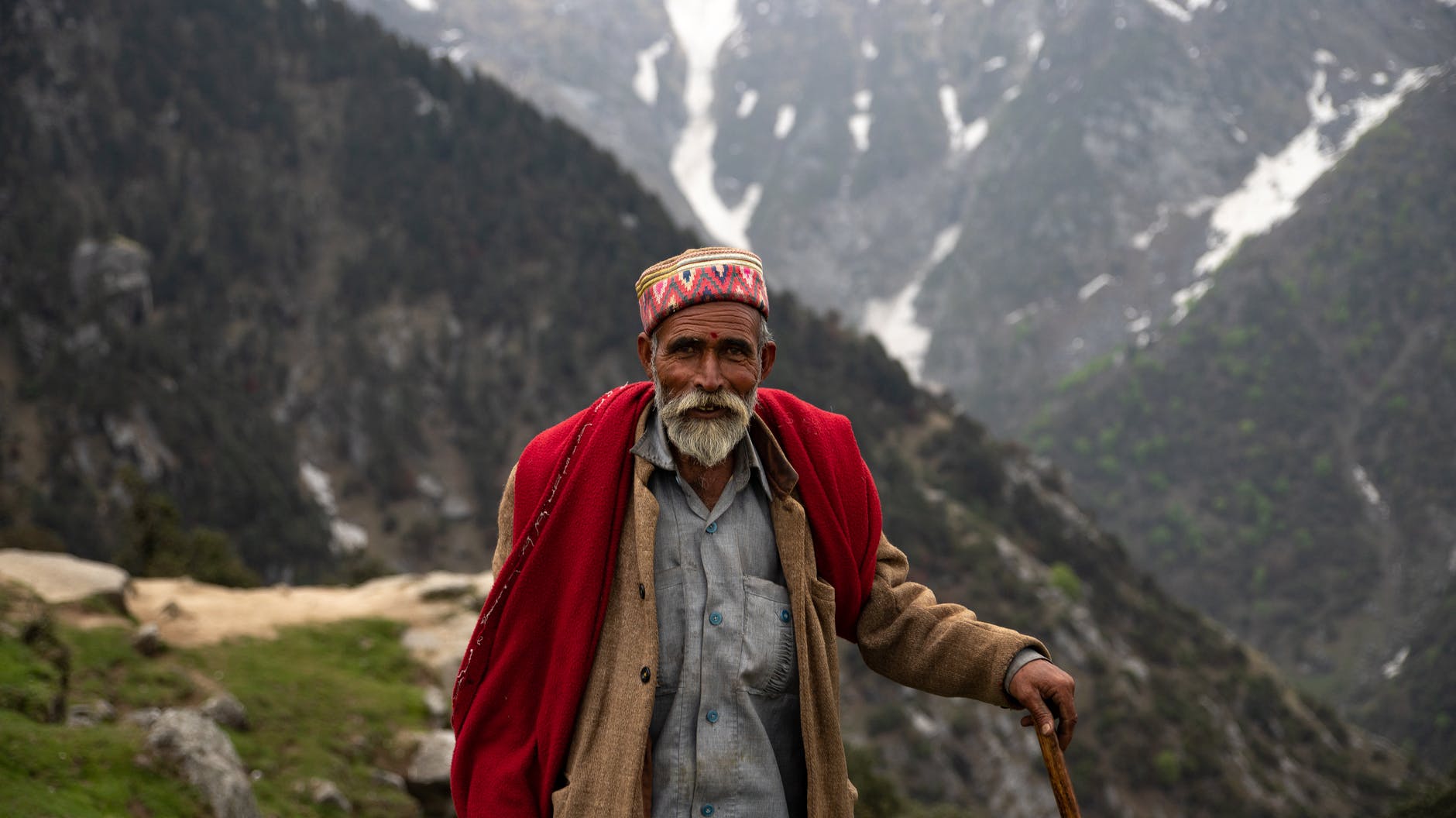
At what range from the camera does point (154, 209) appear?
51375mm

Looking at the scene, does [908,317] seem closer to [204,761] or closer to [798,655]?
[204,761]

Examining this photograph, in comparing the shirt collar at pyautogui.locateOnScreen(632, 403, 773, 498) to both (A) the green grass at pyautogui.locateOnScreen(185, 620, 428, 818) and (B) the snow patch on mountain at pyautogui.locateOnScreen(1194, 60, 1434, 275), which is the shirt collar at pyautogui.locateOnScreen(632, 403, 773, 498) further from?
(B) the snow patch on mountain at pyautogui.locateOnScreen(1194, 60, 1434, 275)

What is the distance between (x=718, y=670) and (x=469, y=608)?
13.5 meters

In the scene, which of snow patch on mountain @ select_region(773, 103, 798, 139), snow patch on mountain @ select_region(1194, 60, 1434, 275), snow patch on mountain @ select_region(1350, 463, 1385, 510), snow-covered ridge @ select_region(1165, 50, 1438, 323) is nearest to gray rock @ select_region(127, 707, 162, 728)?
snow patch on mountain @ select_region(1350, 463, 1385, 510)

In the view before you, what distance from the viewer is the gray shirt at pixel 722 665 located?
2537mm

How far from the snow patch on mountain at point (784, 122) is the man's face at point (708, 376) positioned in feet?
569

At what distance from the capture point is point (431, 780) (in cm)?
912

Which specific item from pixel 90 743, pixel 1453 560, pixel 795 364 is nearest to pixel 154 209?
pixel 795 364

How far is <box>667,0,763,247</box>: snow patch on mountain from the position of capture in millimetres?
160000

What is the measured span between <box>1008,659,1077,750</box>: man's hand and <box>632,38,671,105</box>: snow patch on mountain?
179 m

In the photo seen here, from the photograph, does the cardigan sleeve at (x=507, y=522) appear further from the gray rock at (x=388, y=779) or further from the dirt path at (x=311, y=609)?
the dirt path at (x=311, y=609)

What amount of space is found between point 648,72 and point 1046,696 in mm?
189237

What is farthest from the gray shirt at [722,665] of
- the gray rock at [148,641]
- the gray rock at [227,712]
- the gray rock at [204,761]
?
the gray rock at [148,641]

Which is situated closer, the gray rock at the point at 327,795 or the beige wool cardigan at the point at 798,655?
the beige wool cardigan at the point at 798,655
